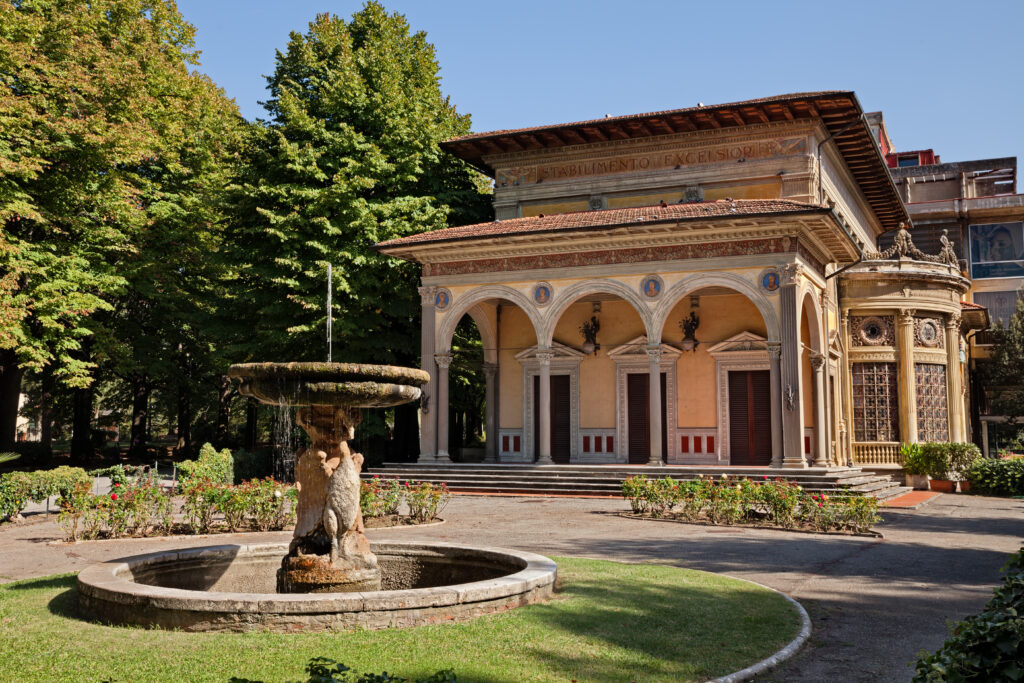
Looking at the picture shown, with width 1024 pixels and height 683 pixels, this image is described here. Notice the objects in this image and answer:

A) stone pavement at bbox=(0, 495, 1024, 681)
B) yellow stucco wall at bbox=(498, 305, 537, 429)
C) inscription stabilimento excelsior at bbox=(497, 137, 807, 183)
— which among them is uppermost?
inscription stabilimento excelsior at bbox=(497, 137, 807, 183)

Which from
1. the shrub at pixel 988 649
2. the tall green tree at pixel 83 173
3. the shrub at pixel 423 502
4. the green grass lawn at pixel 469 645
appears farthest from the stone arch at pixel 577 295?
the shrub at pixel 988 649

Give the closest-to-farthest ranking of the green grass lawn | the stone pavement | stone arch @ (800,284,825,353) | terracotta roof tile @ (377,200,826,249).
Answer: the green grass lawn < the stone pavement < terracotta roof tile @ (377,200,826,249) < stone arch @ (800,284,825,353)

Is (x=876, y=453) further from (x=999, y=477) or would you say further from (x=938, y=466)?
(x=999, y=477)

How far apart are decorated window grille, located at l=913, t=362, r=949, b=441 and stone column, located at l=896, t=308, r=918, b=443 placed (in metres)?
0.27

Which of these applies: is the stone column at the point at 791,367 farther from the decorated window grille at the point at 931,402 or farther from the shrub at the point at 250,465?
the shrub at the point at 250,465

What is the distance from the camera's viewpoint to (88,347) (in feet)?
94.2

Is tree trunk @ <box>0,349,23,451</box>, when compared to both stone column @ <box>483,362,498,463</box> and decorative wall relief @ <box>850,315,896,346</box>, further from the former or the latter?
decorative wall relief @ <box>850,315,896,346</box>

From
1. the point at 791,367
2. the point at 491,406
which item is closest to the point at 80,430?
the point at 491,406

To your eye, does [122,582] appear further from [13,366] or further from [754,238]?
[13,366]

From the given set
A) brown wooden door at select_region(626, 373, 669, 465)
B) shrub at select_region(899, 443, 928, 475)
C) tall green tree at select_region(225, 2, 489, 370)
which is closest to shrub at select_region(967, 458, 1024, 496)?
shrub at select_region(899, 443, 928, 475)

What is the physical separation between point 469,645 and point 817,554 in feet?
24.9

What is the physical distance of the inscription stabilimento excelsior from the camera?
25375mm

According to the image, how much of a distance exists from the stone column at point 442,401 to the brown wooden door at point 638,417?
5.57m

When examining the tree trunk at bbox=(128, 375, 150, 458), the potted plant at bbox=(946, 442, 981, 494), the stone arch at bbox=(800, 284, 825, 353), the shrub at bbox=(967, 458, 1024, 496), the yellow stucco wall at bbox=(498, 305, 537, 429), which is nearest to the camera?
the shrub at bbox=(967, 458, 1024, 496)
